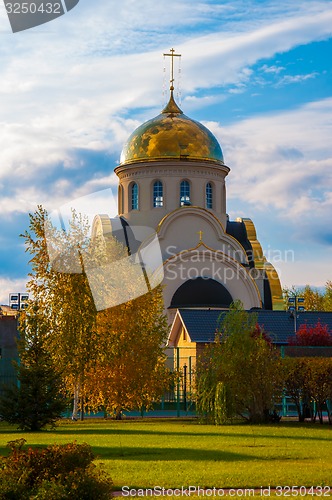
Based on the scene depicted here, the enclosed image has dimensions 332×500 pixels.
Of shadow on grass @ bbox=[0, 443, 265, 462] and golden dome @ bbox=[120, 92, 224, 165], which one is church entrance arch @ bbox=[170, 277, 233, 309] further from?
shadow on grass @ bbox=[0, 443, 265, 462]

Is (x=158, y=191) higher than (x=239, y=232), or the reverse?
(x=158, y=191)

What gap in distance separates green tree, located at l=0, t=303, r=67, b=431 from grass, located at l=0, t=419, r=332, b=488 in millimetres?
437

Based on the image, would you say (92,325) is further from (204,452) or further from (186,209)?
(186,209)

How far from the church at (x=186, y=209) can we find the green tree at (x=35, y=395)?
2010cm

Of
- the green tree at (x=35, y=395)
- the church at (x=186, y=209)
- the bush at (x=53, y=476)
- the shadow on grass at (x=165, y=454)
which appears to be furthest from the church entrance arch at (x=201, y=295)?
the bush at (x=53, y=476)

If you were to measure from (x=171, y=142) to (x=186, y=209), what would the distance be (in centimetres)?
360

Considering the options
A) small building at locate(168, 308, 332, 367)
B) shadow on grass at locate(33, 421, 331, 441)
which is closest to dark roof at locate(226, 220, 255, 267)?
small building at locate(168, 308, 332, 367)

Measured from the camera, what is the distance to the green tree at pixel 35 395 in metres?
21.1

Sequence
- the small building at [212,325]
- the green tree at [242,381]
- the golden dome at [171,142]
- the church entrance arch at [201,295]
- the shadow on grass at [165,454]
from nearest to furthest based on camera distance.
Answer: the shadow on grass at [165,454], the green tree at [242,381], the small building at [212,325], the church entrance arch at [201,295], the golden dome at [171,142]

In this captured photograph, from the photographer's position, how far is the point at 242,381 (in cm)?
2248

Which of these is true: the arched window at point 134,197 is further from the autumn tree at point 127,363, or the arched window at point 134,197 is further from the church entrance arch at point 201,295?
the autumn tree at point 127,363

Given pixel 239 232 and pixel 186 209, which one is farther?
pixel 239 232

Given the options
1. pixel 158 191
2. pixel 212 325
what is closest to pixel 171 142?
pixel 158 191

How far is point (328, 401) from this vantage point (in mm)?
22469
